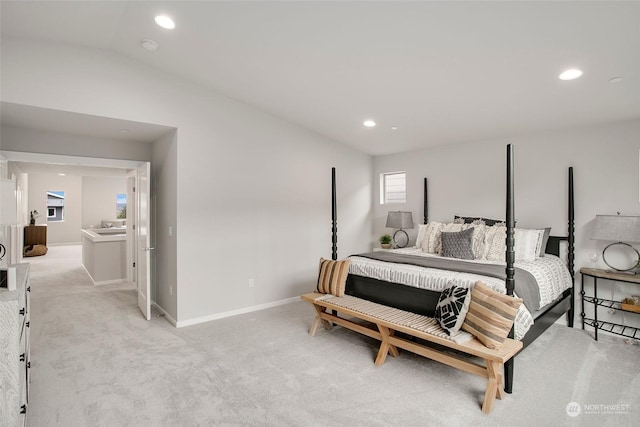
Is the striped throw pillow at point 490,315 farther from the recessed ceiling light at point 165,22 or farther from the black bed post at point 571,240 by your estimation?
the recessed ceiling light at point 165,22

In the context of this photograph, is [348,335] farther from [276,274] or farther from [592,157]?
[592,157]

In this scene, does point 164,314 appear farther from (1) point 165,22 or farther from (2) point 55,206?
(2) point 55,206

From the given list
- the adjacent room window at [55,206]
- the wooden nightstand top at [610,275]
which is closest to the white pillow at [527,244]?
the wooden nightstand top at [610,275]

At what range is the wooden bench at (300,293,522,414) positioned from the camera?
7.40 ft

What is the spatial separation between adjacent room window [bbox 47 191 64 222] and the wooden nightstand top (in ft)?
42.8

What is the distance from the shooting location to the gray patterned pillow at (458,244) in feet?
12.7

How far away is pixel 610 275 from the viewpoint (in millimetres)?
3359

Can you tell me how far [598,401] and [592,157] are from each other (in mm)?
2553

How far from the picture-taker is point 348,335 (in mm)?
3547

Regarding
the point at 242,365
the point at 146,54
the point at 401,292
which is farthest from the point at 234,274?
the point at 146,54

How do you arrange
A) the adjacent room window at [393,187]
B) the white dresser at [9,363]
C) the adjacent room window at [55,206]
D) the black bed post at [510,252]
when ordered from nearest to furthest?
1. the white dresser at [9,363]
2. the black bed post at [510,252]
3. the adjacent room window at [393,187]
4. the adjacent room window at [55,206]

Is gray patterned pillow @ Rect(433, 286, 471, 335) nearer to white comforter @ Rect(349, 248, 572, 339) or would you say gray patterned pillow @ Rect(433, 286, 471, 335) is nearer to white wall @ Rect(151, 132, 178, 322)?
white comforter @ Rect(349, 248, 572, 339)

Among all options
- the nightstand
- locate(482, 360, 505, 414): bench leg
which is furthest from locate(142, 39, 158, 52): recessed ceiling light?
the nightstand

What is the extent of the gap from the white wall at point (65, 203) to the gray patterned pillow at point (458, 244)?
454 inches
